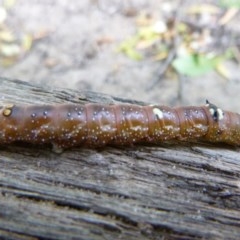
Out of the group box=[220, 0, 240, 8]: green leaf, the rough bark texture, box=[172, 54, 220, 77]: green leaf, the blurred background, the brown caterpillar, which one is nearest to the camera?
the rough bark texture

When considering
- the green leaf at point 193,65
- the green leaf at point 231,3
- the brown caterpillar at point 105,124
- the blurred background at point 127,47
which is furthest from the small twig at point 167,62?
the brown caterpillar at point 105,124

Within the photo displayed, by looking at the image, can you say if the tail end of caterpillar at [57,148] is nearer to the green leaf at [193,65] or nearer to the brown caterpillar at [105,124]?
the brown caterpillar at [105,124]

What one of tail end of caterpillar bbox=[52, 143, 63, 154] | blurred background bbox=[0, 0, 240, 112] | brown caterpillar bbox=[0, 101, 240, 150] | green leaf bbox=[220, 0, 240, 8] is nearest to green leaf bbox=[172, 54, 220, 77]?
blurred background bbox=[0, 0, 240, 112]

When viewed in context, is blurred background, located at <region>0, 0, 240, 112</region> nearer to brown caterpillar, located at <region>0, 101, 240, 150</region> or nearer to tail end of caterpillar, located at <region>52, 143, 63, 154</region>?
brown caterpillar, located at <region>0, 101, 240, 150</region>

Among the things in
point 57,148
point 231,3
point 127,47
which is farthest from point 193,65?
point 57,148

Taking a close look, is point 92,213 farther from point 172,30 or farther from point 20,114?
point 172,30

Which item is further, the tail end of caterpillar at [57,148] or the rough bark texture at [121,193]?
the tail end of caterpillar at [57,148]

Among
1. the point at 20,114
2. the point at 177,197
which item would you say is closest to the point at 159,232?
the point at 177,197
